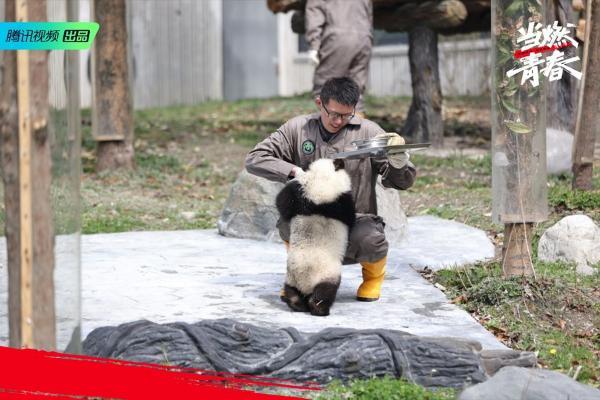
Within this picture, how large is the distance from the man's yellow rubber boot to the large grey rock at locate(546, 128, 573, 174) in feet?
15.5

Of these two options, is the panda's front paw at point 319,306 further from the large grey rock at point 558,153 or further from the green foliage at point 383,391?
the large grey rock at point 558,153

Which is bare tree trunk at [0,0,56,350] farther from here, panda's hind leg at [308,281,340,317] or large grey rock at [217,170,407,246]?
large grey rock at [217,170,407,246]

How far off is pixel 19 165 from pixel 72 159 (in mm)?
318

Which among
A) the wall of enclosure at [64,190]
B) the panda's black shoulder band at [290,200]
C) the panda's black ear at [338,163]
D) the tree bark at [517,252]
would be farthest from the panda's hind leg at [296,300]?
the wall of enclosure at [64,190]

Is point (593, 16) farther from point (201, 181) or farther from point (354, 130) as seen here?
point (201, 181)

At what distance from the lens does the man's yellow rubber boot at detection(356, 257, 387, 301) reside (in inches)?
229

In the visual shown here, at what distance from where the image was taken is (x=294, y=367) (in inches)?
173

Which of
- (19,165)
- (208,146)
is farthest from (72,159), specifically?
(208,146)

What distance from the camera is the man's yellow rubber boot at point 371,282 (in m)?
5.80

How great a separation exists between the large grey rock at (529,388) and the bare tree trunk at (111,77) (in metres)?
7.37

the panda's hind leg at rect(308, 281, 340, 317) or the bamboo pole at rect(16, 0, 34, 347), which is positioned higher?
the bamboo pole at rect(16, 0, 34, 347)

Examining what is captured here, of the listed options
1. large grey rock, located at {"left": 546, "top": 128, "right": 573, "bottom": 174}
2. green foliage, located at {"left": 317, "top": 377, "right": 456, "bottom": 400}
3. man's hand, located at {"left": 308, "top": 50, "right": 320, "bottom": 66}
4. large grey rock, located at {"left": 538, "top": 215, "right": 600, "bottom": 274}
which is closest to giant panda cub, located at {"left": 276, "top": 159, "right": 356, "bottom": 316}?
green foliage, located at {"left": 317, "top": 377, "right": 456, "bottom": 400}

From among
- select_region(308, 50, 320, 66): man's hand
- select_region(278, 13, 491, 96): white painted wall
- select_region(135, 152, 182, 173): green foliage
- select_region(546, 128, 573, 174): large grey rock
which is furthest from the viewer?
select_region(278, 13, 491, 96): white painted wall

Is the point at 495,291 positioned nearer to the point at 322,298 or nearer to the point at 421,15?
the point at 322,298
